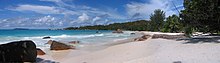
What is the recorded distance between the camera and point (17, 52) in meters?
12.5

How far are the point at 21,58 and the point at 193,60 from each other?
726 cm

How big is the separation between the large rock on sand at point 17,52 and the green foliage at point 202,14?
14451 mm

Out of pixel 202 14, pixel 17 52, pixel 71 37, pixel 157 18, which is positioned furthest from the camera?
pixel 157 18

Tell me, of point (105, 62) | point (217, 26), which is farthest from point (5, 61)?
point (217, 26)

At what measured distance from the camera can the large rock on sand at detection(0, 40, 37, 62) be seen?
12.3 metres

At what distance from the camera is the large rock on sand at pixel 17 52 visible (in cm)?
1231

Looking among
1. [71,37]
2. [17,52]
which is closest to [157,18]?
[71,37]

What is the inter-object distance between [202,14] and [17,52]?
1561cm

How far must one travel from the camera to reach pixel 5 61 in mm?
12391

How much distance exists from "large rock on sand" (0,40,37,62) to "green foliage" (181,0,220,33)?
14451 mm

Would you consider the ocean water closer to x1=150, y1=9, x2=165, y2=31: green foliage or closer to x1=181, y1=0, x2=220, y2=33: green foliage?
x1=181, y1=0, x2=220, y2=33: green foliage

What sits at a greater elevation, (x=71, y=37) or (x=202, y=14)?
(x=202, y=14)

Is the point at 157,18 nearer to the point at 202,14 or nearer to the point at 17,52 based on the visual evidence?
the point at 202,14

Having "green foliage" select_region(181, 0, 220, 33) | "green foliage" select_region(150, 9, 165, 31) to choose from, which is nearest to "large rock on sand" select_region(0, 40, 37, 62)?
"green foliage" select_region(181, 0, 220, 33)
